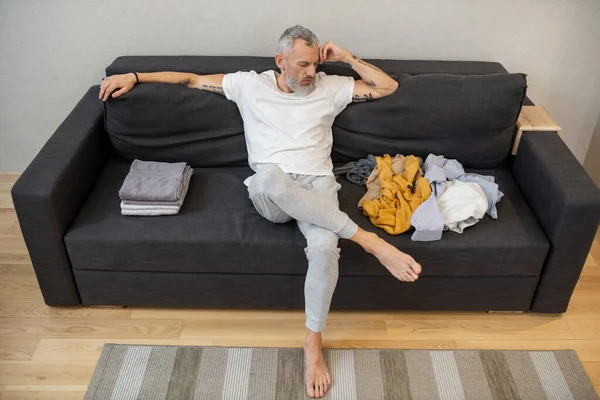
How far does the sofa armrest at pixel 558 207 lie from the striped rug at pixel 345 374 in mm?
241

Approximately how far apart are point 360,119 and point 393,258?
68 cm

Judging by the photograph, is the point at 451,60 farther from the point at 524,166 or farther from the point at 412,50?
the point at 524,166

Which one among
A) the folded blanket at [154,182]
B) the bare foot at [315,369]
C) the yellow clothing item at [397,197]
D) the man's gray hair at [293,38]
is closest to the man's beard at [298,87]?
the man's gray hair at [293,38]

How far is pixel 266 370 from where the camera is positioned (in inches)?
80.8

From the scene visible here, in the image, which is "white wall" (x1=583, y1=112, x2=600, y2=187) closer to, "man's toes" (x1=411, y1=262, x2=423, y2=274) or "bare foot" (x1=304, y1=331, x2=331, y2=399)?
"man's toes" (x1=411, y1=262, x2=423, y2=274)

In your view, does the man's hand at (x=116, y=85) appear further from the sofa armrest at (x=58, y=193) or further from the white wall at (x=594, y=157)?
the white wall at (x=594, y=157)

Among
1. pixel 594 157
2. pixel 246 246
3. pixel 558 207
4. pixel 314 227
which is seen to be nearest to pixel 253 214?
pixel 246 246

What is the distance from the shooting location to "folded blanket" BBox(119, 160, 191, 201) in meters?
2.14

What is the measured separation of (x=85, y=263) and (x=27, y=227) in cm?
24

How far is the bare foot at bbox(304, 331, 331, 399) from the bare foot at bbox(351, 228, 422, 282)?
36 cm

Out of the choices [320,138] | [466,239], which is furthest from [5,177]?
[466,239]

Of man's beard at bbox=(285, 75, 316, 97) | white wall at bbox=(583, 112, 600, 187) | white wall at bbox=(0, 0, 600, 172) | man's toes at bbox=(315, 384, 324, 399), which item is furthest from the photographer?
white wall at bbox=(583, 112, 600, 187)

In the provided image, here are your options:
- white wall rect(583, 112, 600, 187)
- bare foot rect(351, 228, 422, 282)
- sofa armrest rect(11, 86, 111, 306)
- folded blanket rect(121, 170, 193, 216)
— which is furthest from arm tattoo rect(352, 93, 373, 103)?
white wall rect(583, 112, 600, 187)

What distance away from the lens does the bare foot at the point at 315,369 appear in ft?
6.45
